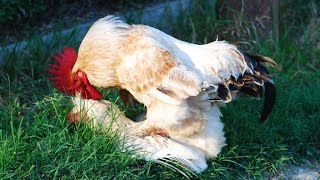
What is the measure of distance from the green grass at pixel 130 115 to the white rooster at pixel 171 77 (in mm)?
231

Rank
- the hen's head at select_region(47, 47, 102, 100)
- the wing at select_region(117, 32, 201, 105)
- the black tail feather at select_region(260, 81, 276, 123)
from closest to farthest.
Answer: the wing at select_region(117, 32, 201, 105)
the hen's head at select_region(47, 47, 102, 100)
the black tail feather at select_region(260, 81, 276, 123)

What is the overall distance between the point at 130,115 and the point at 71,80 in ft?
2.03

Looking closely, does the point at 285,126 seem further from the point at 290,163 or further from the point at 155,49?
the point at 155,49

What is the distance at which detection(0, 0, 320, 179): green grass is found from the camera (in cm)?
394

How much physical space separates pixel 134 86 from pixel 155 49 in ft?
0.86

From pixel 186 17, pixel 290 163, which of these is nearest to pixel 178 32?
pixel 186 17

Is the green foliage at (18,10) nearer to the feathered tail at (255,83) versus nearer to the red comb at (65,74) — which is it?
the red comb at (65,74)

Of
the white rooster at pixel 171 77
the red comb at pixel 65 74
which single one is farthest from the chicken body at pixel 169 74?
the red comb at pixel 65 74

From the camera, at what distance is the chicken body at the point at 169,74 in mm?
3918

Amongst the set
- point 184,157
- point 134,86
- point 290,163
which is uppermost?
point 134,86

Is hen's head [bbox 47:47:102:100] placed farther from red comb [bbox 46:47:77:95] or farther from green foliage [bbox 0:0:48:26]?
green foliage [bbox 0:0:48:26]

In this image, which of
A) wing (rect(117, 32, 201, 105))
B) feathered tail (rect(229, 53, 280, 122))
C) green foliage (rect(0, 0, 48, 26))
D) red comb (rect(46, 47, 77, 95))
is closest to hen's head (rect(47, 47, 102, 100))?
red comb (rect(46, 47, 77, 95))

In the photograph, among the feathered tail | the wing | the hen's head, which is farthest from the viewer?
the hen's head

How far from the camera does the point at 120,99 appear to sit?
469cm
